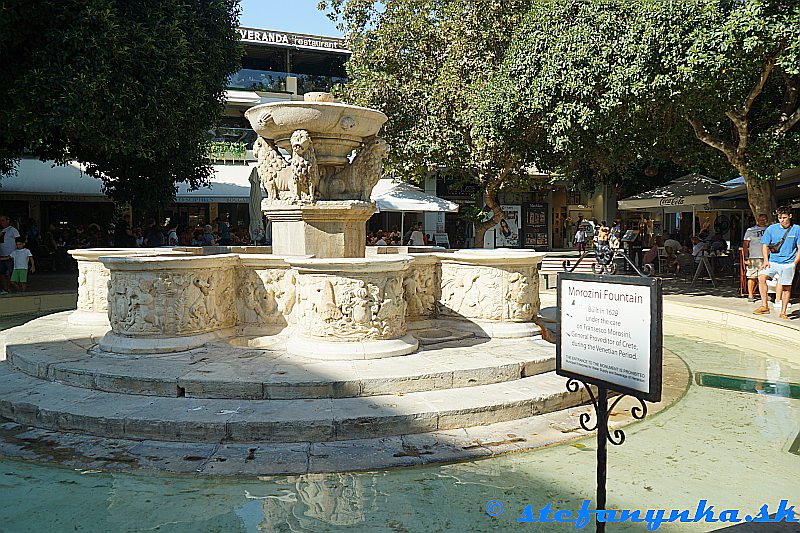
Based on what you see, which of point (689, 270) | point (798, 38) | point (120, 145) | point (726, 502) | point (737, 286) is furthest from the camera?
point (689, 270)

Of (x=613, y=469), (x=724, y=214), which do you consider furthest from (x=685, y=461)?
(x=724, y=214)

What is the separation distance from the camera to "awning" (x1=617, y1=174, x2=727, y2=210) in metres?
15.4

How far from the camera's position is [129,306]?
589 centimetres

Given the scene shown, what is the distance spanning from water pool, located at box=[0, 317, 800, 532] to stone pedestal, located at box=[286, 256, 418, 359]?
5.99 feet

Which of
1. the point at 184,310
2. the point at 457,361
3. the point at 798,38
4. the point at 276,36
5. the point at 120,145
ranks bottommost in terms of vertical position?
the point at 457,361

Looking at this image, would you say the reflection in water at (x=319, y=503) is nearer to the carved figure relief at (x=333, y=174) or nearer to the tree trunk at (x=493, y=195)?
the carved figure relief at (x=333, y=174)

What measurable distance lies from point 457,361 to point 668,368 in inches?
104

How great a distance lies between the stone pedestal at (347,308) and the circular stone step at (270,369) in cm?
14

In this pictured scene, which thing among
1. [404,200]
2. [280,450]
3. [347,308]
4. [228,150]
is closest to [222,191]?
[228,150]

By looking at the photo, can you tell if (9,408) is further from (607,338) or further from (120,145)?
(120,145)

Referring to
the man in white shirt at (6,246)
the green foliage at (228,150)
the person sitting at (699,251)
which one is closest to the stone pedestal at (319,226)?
the man in white shirt at (6,246)

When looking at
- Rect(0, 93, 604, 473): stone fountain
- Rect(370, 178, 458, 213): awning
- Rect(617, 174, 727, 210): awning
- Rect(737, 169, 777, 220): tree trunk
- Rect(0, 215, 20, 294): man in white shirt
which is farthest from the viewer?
Rect(370, 178, 458, 213): awning

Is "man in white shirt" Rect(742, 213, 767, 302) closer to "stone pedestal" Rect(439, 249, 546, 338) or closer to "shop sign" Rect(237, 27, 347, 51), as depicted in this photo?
"stone pedestal" Rect(439, 249, 546, 338)

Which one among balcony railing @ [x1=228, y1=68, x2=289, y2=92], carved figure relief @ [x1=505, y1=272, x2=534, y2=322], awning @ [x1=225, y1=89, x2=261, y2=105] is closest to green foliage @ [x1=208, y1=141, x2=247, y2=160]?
awning @ [x1=225, y1=89, x2=261, y2=105]
